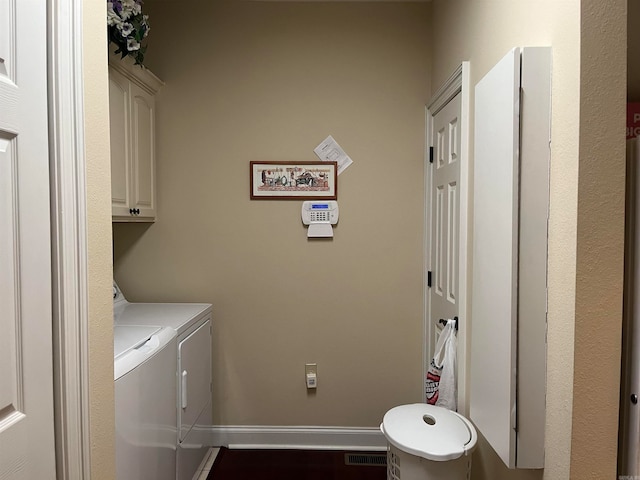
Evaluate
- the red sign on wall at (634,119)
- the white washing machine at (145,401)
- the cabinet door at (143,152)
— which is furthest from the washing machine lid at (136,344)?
the red sign on wall at (634,119)

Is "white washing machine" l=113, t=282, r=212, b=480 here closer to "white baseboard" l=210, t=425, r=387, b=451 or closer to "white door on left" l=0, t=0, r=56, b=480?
"white baseboard" l=210, t=425, r=387, b=451

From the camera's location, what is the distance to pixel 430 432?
1.65 m

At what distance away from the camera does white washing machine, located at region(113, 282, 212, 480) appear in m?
1.99

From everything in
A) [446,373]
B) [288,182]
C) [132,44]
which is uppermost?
[132,44]

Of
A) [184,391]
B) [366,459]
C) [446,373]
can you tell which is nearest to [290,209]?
[184,391]

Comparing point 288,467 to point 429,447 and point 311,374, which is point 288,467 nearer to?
point 311,374

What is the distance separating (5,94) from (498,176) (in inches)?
51.6

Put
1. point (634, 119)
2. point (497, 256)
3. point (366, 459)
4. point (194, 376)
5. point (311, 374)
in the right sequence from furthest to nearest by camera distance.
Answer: point (311, 374) < point (366, 459) < point (194, 376) < point (497, 256) < point (634, 119)

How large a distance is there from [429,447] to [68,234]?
1406mm

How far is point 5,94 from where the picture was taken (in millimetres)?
824

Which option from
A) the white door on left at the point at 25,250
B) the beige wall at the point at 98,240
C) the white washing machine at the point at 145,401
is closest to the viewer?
the white door on left at the point at 25,250

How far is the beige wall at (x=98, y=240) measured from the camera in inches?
41.9

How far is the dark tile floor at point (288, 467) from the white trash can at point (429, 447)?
710 mm

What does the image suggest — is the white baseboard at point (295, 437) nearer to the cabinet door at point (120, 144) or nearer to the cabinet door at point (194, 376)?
the cabinet door at point (194, 376)
